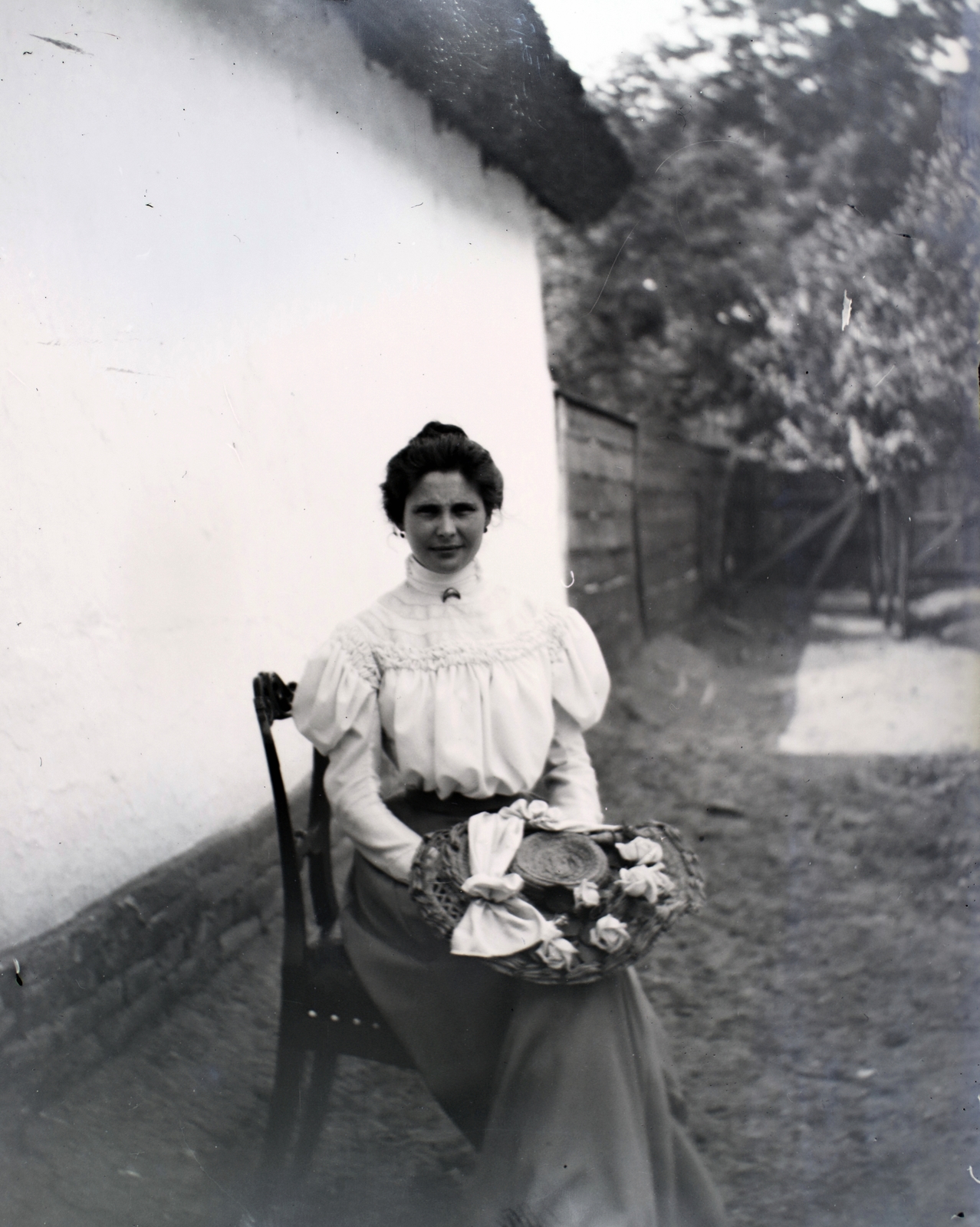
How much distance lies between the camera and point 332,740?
2035 millimetres

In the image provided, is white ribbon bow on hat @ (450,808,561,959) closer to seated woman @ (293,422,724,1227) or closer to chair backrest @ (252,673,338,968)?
seated woman @ (293,422,724,1227)

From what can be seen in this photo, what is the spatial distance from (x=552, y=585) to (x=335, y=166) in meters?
1.00

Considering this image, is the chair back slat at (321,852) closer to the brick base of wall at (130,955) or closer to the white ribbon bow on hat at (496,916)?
the brick base of wall at (130,955)

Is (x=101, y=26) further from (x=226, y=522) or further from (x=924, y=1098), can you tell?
(x=924, y=1098)

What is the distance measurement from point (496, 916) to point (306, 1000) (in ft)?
1.68

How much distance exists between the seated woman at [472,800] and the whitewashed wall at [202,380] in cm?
12

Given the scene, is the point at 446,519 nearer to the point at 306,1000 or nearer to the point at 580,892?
the point at 580,892

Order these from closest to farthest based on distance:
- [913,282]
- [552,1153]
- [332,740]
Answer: [552,1153]
[332,740]
[913,282]

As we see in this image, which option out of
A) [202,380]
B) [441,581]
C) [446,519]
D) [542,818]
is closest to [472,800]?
[542,818]

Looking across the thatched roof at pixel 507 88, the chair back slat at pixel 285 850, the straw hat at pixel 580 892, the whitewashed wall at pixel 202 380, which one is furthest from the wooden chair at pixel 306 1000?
the thatched roof at pixel 507 88

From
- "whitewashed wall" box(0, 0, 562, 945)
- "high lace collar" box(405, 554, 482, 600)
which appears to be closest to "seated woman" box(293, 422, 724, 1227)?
"high lace collar" box(405, 554, 482, 600)

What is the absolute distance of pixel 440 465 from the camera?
2031 mm

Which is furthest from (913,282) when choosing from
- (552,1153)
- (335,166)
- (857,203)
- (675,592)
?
(552,1153)

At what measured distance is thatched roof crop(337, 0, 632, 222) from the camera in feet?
6.87
